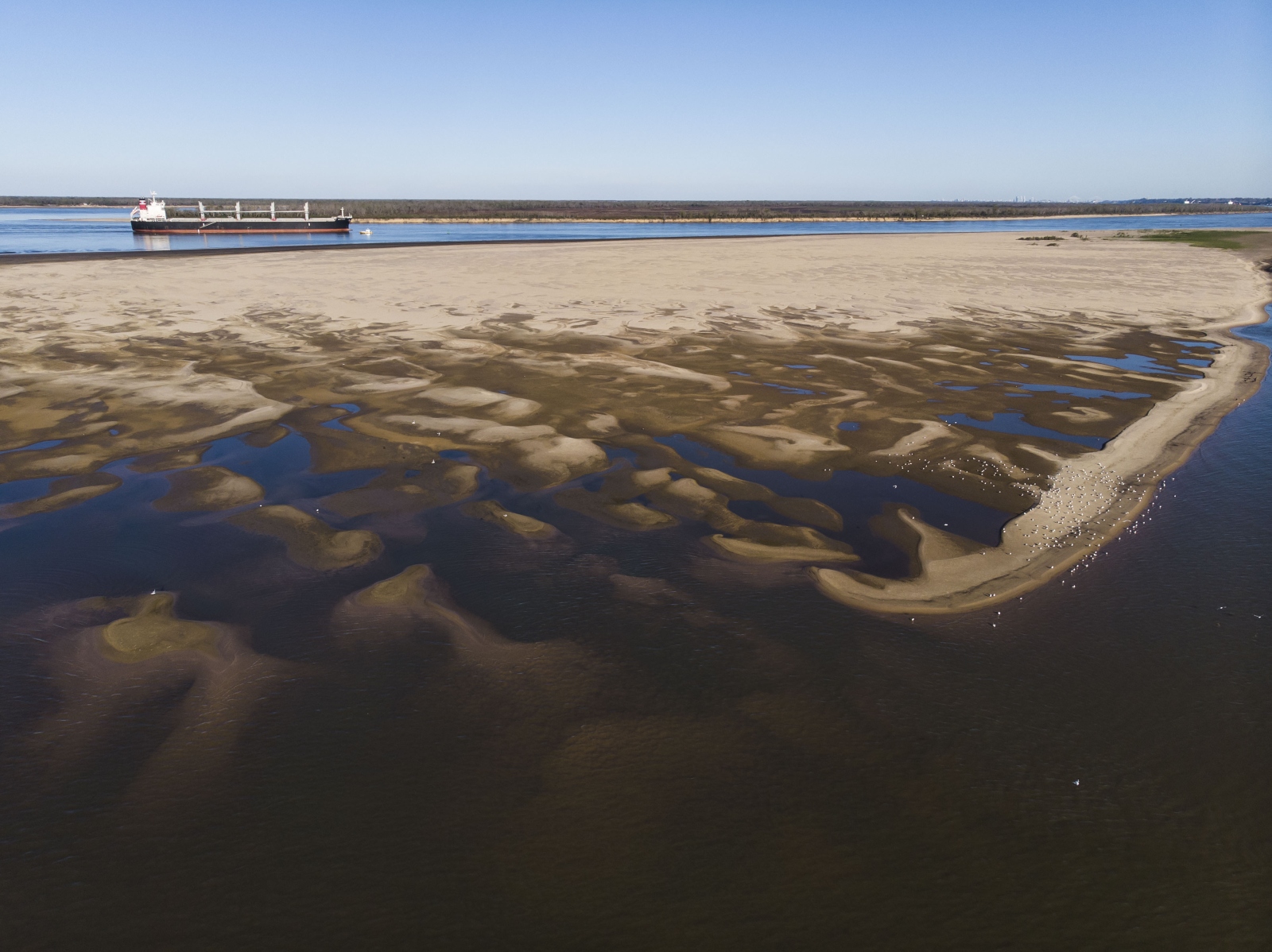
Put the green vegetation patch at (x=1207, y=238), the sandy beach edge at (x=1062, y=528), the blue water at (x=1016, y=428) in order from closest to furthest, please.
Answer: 1. the sandy beach edge at (x=1062, y=528)
2. the blue water at (x=1016, y=428)
3. the green vegetation patch at (x=1207, y=238)

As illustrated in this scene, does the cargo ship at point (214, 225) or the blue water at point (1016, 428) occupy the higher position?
the cargo ship at point (214, 225)

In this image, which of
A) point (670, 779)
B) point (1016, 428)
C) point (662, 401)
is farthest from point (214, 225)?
point (670, 779)

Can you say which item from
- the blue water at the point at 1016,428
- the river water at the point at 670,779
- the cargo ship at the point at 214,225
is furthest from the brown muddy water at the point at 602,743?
the cargo ship at the point at 214,225

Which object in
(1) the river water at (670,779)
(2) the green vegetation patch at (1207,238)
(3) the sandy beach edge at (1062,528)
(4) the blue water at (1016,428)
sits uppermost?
(2) the green vegetation patch at (1207,238)

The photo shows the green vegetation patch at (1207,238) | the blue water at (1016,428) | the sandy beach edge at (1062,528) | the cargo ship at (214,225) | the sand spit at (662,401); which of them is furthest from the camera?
the cargo ship at (214,225)

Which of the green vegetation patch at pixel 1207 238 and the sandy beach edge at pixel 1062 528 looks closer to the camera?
the sandy beach edge at pixel 1062 528

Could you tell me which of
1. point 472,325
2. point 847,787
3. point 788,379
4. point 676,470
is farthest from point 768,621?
point 472,325

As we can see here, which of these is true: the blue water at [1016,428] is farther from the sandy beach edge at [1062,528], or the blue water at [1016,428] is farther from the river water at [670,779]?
the river water at [670,779]

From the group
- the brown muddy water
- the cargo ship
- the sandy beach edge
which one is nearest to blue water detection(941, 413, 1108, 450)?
the sandy beach edge
